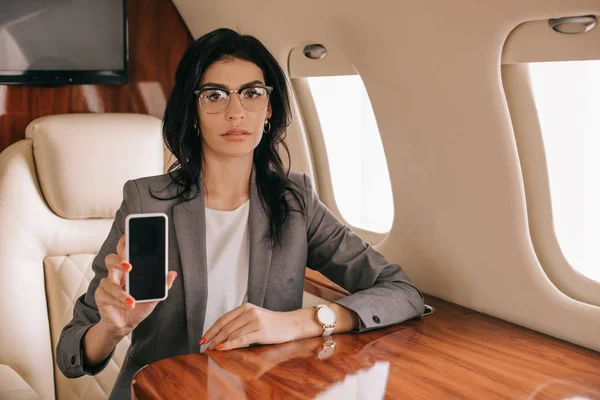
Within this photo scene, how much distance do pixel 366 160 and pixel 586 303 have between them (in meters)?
1.26

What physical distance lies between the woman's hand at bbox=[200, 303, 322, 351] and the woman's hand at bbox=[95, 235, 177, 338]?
0.17m

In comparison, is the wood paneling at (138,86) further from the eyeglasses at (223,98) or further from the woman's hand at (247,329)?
the woman's hand at (247,329)

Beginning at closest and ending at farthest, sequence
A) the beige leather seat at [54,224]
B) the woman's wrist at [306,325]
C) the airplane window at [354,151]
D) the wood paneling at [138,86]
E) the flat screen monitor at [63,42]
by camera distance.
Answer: the woman's wrist at [306,325], the beige leather seat at [54,224], the flat screen monitor at [63,42], the wood paneling at [138,86], the airplane window at [354,151]

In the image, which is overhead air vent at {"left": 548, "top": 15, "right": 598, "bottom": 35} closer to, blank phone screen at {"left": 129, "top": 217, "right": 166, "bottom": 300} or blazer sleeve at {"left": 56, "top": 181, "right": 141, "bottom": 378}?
blank phone screen at {"left": 129, "top": 217, "right": 166, "bottom": 300}

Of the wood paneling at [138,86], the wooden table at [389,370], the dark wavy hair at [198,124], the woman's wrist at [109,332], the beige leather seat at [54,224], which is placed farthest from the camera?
the wood paneling at [138,86]

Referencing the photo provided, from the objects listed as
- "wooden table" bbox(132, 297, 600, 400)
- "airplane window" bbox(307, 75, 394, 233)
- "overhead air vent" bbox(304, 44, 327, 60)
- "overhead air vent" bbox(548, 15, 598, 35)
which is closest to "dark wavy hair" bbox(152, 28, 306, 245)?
"wooden table" bbox(132, 297, 600, 400)

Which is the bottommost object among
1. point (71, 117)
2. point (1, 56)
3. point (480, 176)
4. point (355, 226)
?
point (355, 226)

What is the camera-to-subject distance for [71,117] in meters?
2.54

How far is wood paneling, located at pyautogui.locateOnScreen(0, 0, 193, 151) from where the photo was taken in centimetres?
275

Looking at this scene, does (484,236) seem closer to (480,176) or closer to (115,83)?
(480,176)

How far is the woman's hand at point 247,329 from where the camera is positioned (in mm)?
1628

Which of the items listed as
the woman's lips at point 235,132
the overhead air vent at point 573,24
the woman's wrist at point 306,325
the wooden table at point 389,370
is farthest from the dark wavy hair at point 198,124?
the overhead air vent at point 573,24

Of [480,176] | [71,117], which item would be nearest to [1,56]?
[71,117]

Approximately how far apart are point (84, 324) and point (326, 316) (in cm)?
58
